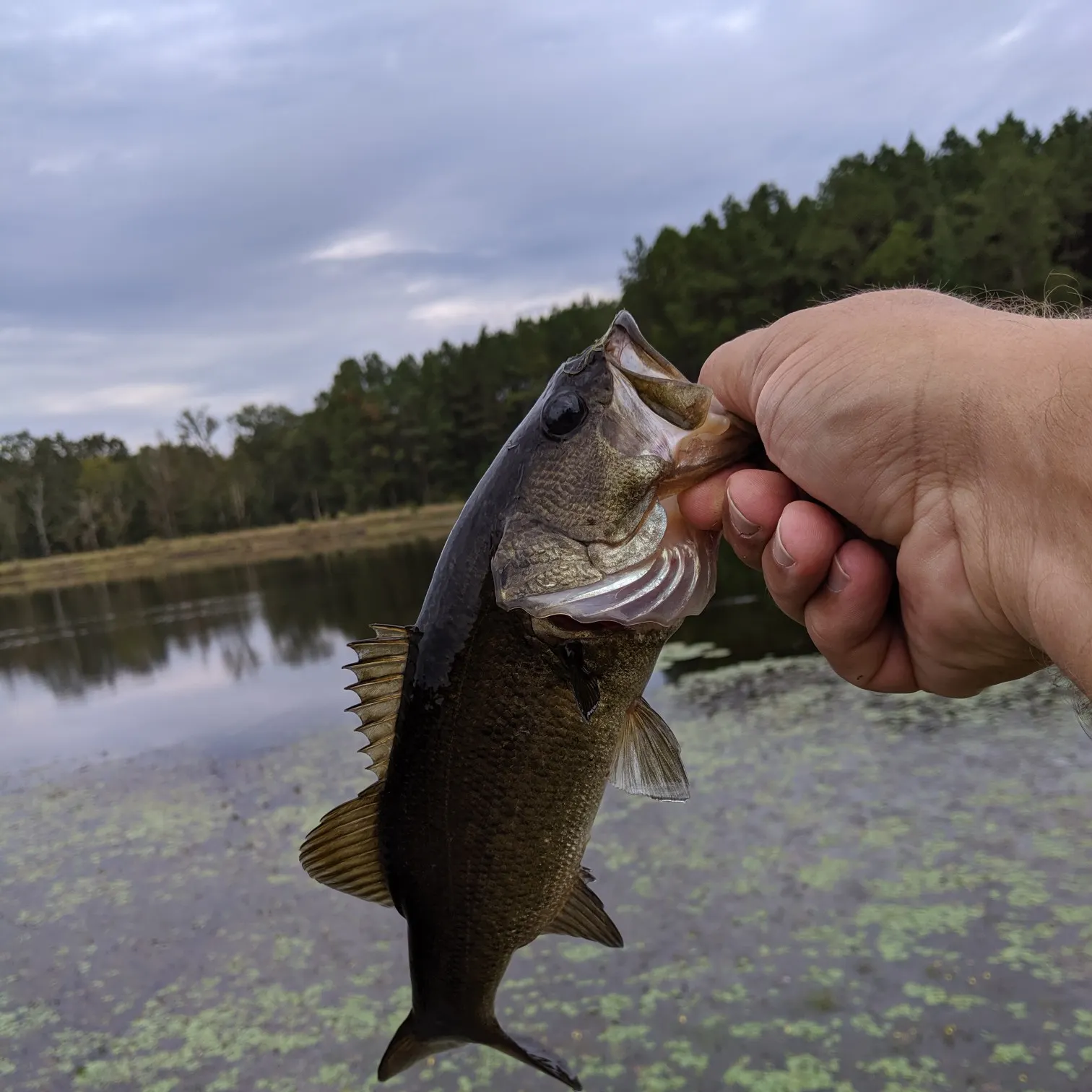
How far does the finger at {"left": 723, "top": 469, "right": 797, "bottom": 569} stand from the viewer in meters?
2.33

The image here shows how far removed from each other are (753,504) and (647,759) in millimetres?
787

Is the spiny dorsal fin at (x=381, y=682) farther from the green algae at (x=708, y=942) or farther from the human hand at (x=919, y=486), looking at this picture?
the green algae at (x=708, y=942)

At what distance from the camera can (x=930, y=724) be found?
362 inches

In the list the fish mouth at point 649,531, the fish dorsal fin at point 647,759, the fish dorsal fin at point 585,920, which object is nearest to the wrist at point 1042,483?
the fish mouth at point 649,531

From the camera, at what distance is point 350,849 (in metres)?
2.57

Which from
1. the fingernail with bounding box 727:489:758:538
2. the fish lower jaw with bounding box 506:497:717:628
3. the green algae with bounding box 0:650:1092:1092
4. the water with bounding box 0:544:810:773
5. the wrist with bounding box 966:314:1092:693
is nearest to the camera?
the wrist with bounding box 966:314:1092:693

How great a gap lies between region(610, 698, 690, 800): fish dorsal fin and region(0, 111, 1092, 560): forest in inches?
1508

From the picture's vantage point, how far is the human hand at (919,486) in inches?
73.0

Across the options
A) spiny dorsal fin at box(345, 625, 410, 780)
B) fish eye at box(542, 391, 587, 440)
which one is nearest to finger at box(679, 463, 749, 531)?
fish eye at box(542, 391, 587, 440)

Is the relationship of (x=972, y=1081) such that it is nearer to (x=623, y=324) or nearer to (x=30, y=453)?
(x=623, y=324)

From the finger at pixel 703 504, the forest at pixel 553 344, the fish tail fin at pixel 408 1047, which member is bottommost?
the fish tail fin at pixel 408 1047

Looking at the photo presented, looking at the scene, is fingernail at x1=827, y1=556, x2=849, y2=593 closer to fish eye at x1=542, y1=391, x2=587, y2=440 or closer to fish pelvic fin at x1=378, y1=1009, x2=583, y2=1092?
fish eye at x1=542, y1=391, x2=587, y2=440

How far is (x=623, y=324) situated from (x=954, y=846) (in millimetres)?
6068

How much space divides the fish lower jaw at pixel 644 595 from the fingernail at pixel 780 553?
180 mm
